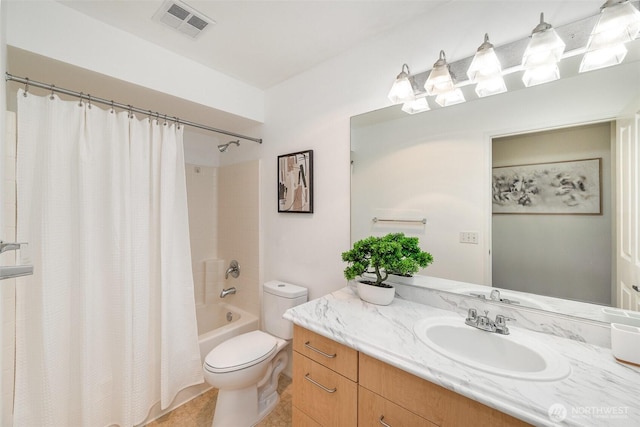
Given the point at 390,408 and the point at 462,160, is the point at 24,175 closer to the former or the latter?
the point at 390,408

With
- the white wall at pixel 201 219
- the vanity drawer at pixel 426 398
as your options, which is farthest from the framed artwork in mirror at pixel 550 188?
the white wall at pixel 201 219

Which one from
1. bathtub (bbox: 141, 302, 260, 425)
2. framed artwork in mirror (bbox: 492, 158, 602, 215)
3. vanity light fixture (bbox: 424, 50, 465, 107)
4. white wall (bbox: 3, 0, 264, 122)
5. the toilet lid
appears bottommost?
bathtub (bbox: 141, 302, 260, 425)

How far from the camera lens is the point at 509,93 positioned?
1.15 metres

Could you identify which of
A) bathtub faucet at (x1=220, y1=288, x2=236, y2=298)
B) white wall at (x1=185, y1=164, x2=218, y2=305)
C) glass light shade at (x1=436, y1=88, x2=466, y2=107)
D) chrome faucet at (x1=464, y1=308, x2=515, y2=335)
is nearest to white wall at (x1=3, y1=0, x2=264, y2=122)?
white wall at (x1=185, y1=164, x2=218, y2=305)

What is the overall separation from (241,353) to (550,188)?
185 cm

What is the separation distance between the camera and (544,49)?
102cm

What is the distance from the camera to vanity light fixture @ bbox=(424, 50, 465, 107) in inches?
48.8

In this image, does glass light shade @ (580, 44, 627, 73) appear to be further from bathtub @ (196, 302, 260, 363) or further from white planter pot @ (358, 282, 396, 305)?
bathtub @ (196, 302, 260, 363)

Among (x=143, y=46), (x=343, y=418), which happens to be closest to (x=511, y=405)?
(x=343, y=418)

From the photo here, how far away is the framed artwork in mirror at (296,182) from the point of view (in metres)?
1.86

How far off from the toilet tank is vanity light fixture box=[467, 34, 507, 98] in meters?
1.63

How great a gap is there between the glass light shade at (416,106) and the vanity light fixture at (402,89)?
4 cm

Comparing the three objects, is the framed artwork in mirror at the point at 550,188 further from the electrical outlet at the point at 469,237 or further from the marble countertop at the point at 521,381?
the marble countertop at the point at 521,381

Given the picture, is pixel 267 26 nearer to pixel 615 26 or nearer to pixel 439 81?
pixel 439 81
